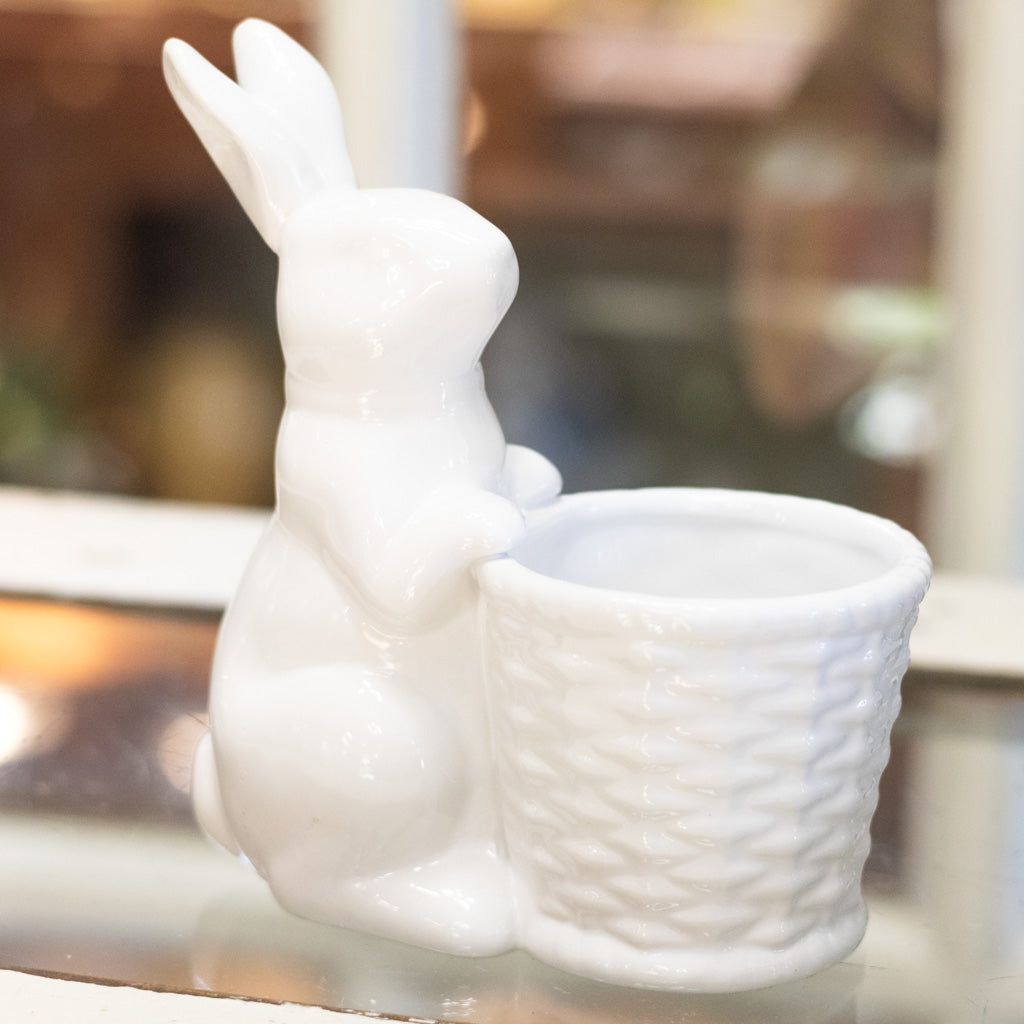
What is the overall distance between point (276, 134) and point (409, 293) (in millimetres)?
74

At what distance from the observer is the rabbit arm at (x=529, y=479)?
501 mm

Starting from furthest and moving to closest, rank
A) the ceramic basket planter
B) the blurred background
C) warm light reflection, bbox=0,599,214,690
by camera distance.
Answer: the blurred background < warm light reflection, bbox=0,599,214,690 < the ceramic basket planter

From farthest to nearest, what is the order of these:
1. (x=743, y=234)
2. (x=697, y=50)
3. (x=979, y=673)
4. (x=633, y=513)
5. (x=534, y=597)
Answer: (x=743, y=234), (x=697, y=50), (x=979, y=673), (x=633, y=513), (x=534, y=597)

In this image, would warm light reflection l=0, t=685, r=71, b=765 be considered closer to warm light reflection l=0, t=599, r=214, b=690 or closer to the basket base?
warm light reflection l=0, t=599, r=214, b=690

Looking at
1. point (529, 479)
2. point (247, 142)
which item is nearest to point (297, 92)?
point (247, 142)

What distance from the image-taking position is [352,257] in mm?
457

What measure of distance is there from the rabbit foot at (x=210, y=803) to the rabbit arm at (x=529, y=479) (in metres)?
0.13

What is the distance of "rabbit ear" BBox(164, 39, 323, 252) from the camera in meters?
0.47

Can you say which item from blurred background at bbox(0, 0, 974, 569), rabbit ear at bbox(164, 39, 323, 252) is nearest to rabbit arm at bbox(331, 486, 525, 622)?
rabbit ear at bbox(164, 39, 323, 252)

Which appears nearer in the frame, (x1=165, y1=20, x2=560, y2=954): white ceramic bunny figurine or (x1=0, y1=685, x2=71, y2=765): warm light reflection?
(x1=165, y1=20, x2=560, y2=954): white ceramic bunny figurine

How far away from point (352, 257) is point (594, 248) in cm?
178

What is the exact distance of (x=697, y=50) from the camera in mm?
1948

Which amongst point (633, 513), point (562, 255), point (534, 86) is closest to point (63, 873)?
point (633, 513)

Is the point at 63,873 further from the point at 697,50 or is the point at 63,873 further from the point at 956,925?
the point at 697,50
